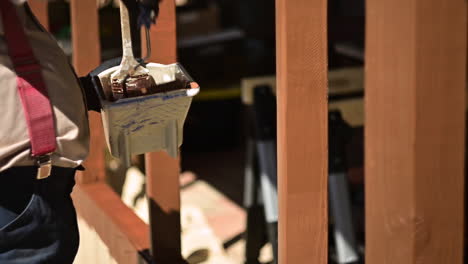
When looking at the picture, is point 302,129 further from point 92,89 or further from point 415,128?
point 92,89

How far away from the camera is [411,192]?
4.65 feet

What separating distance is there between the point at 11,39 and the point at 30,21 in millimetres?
58

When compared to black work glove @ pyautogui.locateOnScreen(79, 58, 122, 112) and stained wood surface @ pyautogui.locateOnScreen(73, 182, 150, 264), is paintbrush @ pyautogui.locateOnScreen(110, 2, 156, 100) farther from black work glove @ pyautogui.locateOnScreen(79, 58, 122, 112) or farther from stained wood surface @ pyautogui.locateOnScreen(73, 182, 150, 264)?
stained wood surface @ pyautogui.locateOnScreen(73, 182, 150, 264)

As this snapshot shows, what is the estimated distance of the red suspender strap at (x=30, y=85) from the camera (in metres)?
1.37

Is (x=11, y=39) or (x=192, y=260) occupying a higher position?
(x=11, y=39)

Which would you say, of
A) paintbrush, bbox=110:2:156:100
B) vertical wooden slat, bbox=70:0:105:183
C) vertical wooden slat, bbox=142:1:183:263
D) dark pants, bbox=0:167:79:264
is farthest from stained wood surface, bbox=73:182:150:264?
paintbrush, bbox=110:2:156:100

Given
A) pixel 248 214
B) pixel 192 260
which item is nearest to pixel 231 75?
pixel 248 214

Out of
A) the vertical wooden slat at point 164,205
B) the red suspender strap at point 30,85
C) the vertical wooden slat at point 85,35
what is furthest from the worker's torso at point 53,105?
the vertical wooden slat at point 85,35

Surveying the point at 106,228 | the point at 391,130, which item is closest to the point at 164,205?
the point at 106,228

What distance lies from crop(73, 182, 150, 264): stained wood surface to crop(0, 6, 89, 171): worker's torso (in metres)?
0.74

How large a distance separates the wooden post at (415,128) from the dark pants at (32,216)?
54 cm

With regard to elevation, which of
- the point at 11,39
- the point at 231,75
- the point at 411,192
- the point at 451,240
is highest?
the point at 11,39

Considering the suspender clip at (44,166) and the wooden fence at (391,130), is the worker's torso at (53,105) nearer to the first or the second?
the suspender clip at (44,166)

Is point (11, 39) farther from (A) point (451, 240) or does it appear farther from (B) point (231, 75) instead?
(B) point (231, 75)
